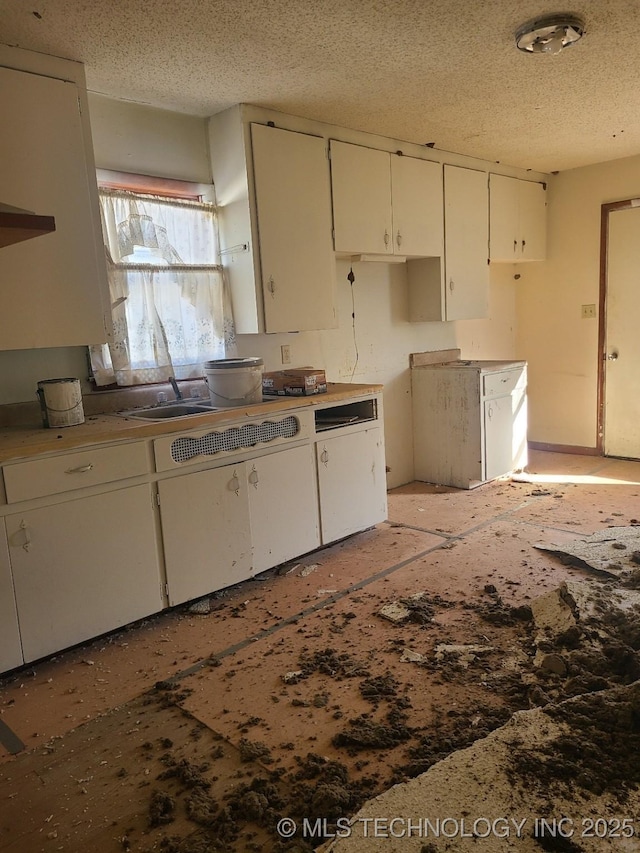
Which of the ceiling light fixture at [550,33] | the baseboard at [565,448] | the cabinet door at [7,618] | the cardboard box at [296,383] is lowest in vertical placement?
the baseboard at [565,448]

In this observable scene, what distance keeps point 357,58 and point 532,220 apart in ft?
10.2

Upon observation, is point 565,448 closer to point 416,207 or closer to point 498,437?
point 498,437

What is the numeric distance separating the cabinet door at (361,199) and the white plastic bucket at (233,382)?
1.16 meters

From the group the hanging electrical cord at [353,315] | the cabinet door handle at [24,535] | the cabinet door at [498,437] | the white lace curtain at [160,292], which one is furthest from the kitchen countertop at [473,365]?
the cabinet door handle at [24,535]

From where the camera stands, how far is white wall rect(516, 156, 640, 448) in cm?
532

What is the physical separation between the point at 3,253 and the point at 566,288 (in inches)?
185

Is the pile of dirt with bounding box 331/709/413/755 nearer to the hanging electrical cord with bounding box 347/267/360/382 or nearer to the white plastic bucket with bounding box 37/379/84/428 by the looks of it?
the white plastic bucket with bounding box 37/379/84/428

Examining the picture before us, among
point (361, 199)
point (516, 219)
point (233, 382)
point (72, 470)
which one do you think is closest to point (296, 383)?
point (233, 382)

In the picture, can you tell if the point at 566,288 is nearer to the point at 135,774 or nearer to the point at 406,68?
the point at 406,68

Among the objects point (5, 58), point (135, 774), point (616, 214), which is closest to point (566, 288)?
point (616, 214)

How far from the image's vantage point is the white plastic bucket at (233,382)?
3.16m

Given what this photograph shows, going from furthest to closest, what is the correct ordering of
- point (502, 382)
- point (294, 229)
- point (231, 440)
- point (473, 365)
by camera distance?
point (473, 365) < point (502, 382) < point (294, 229) < point (231, 440)

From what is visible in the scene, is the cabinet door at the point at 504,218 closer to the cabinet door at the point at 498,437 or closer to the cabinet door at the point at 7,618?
the cabinet door at the point at 498,437

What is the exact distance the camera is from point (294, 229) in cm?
362
